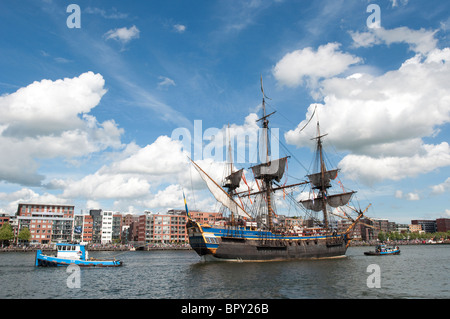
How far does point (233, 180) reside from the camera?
264 feet

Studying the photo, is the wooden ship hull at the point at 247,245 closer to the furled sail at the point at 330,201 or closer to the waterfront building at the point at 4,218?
the furled sail at the point at 330,201

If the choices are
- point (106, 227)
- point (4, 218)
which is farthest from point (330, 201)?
point (4, 218)

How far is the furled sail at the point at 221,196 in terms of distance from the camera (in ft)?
233

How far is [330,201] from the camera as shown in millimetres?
91812

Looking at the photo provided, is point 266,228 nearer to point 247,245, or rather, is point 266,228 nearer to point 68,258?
point 247,245

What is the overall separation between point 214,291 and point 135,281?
44.3ft

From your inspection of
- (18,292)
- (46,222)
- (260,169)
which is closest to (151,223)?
(46,222)

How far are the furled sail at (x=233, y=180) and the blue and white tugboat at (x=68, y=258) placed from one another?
32951 millimetres

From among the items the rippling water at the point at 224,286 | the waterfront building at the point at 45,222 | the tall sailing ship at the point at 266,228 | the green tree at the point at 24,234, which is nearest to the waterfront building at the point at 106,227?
the waterfront building at the point at 45,222

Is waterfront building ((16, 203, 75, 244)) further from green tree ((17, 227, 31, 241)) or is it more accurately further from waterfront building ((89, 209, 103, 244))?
Result: waterfront building ((89, 209, 103, 244))

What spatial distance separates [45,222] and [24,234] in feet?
52.0

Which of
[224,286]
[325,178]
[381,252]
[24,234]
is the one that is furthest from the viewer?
[24,234]
